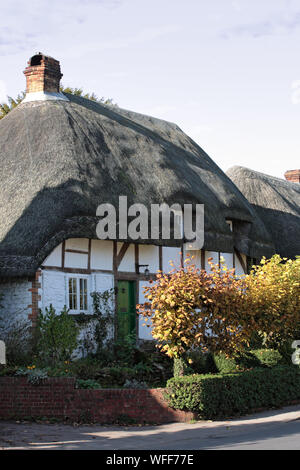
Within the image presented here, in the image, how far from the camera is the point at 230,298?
14.4 m

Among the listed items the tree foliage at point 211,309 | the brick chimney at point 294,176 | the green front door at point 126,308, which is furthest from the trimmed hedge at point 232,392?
the brick chimney at point 294,176

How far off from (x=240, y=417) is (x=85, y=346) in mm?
5286

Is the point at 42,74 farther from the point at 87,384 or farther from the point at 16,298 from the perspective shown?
the point at 87,384

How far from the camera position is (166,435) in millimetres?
11648

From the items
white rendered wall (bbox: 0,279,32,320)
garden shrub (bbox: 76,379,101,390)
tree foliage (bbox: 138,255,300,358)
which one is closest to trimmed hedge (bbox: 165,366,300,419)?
tree foliage (bbox: 138,255,300,358)

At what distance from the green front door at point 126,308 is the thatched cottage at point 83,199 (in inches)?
1.2

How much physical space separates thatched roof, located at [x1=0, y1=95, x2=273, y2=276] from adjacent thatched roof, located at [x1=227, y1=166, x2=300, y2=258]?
2147 mm

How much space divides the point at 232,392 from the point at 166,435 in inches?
95.9

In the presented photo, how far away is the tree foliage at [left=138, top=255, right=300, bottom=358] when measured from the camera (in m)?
13.6

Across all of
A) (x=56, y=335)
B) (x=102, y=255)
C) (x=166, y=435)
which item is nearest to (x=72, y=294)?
(x=102, y=255)

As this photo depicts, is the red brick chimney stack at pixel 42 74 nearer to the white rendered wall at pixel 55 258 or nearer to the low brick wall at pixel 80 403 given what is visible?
the white rendered wall at pixel 55 258

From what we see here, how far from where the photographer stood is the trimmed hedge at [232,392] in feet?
42.8

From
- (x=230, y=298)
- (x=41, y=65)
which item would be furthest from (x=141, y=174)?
(x=230, y=298)

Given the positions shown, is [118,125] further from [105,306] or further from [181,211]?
[105,306]
